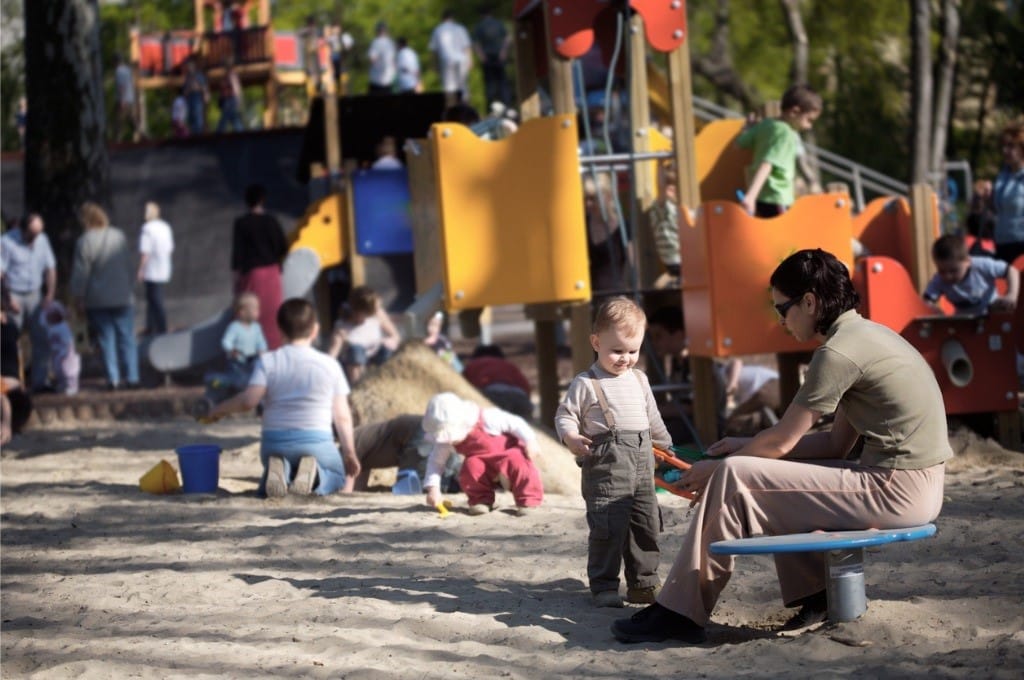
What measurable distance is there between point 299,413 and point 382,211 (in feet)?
15.5

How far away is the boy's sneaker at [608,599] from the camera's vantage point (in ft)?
16.8

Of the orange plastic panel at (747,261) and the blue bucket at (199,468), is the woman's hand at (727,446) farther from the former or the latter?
the blue bucket at (199,468)

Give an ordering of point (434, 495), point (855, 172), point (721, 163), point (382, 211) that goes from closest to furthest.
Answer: point (434, 495) < point (721, 163) < point (382, 211) < point (855, 172)

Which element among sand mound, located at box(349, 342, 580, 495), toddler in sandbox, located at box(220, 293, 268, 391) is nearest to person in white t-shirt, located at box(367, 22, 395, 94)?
toddler in sandbox, located at box(220, 293, 268, 391)

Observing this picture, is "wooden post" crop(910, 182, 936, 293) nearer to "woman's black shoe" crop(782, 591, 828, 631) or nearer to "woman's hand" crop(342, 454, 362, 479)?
"woman's hand" crop(342, 454, 362, 479)

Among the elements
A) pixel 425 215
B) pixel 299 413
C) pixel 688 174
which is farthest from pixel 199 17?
pixel 299 413

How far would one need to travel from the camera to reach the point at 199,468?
784cm

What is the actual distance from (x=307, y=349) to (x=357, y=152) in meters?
7.06

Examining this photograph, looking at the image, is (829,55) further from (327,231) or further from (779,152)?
(779,152)

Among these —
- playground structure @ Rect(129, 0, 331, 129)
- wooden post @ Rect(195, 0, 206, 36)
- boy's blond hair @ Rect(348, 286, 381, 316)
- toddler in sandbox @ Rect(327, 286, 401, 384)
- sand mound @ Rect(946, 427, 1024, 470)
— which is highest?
wooden post @ Rect(195, 0, 206, 36)

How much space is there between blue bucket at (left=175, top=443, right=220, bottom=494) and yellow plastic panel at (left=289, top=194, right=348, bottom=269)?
4.53 metres

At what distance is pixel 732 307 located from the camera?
8180mm

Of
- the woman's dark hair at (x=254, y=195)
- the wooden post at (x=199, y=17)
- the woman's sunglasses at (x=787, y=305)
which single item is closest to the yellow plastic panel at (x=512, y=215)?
the woman's sunglasses at (x=787, y=305)

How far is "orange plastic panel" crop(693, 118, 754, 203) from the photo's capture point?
9820mm
